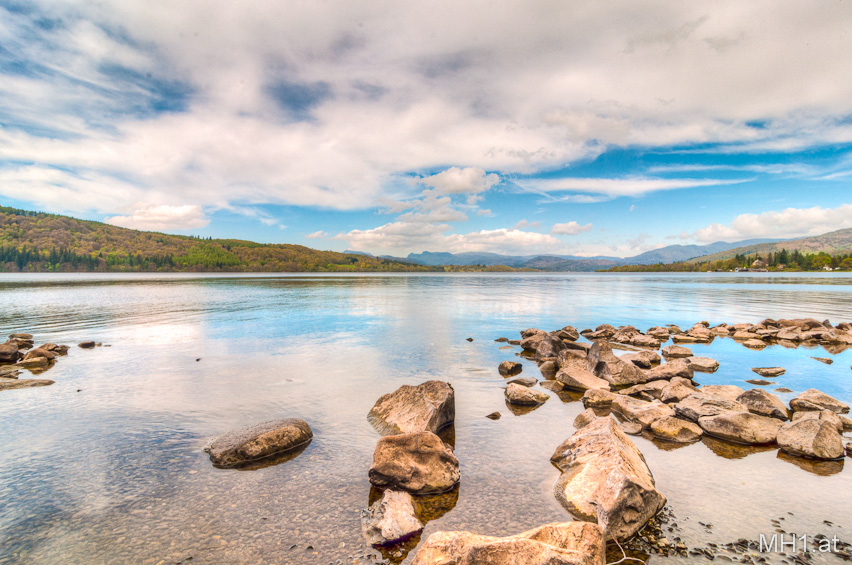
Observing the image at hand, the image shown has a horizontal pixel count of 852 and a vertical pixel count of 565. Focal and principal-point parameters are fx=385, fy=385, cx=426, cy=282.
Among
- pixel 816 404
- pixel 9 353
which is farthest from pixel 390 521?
pixel 9 353

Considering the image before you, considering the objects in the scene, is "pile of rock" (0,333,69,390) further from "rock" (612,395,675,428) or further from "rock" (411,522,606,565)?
"rock" (612,395,675,428)

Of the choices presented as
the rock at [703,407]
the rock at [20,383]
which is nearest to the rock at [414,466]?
the rock at [703,407]

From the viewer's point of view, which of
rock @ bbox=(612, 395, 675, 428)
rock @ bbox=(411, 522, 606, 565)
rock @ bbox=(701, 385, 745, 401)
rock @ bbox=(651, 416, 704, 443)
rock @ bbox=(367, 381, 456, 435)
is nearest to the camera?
rock @ bbox=(411, 522, 606, 565)

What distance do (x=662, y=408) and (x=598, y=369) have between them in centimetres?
586

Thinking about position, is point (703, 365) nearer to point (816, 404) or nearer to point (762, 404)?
point (816, 404)

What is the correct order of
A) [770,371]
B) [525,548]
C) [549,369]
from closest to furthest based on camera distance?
[525,548] < [770,371] < [549,369]

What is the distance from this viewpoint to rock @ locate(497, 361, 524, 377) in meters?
19.4

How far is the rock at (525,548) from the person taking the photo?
205 inches

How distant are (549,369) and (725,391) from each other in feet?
24.2

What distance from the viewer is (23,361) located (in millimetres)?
20562

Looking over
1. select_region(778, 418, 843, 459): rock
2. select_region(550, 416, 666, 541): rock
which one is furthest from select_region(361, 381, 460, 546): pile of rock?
select_region(778, 418, 843, 459): rock

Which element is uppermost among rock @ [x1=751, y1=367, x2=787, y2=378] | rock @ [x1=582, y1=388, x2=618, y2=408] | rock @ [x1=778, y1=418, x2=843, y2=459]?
rock @ [x1=778, y1=418, x2=843, y2=459]

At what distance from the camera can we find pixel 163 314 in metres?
44.2

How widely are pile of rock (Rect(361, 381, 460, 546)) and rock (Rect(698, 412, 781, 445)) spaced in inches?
308
